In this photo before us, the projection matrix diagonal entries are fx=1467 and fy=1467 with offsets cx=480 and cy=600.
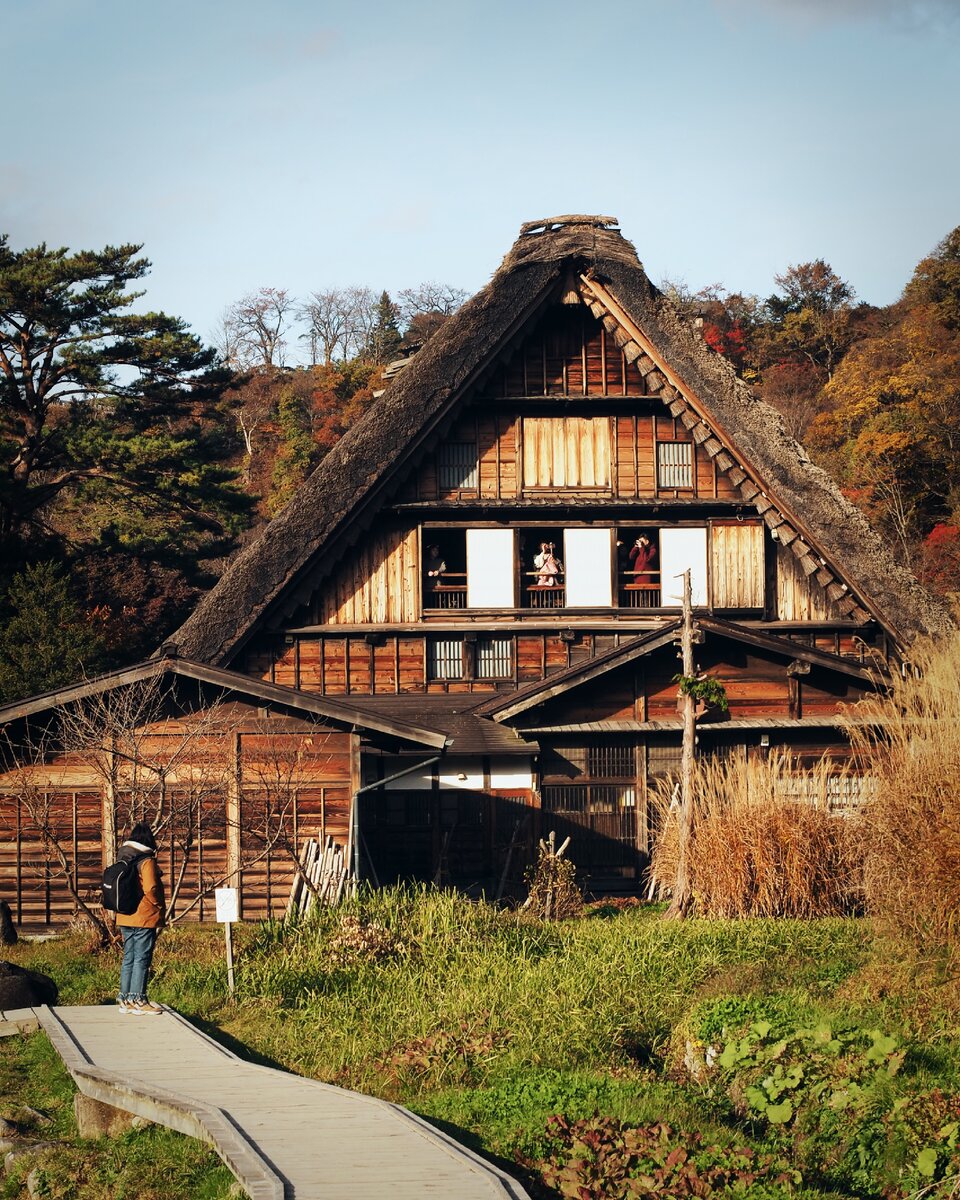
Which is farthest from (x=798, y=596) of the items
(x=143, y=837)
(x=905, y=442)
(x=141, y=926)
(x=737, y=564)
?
(x=905, y=442)

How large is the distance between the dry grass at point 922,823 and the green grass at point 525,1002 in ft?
1.43

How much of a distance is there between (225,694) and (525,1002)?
7.97m

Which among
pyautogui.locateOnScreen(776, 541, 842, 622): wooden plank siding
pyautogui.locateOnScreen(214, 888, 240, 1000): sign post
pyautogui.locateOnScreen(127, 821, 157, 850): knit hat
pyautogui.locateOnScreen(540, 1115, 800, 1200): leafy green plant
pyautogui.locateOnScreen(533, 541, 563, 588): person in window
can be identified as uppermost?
pyautogui.locateOnScreen(533, 541, 563, 588): person in window

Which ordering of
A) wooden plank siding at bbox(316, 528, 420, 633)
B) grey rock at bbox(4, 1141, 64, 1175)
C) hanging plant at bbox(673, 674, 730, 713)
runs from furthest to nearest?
wooden plank siding at bbox(316, 528, 420, 633) < hanging plant at bbox(673, 674, 730, 713) < grey rock at bbox(4, 1141, 64, 1175)

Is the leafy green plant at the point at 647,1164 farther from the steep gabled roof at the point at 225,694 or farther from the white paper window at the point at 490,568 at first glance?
the white paper window at the point at 490,568

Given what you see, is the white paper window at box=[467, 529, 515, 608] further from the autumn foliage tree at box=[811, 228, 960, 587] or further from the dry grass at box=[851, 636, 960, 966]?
the autumn foliage tree at box=[811, 228, 960, 587]

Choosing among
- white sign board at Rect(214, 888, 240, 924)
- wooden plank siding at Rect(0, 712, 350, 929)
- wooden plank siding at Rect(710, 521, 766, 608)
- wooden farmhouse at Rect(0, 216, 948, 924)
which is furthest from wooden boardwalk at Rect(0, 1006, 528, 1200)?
wooden plank siding at Rect(710, 521, 766, 608)

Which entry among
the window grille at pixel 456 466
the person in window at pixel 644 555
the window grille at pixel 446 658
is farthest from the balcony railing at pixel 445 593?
the person in window at pixel 644 555

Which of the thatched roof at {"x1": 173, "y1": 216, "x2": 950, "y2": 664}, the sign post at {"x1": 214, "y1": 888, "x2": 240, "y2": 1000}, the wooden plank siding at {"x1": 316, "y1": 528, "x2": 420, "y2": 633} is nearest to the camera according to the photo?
the sign post at {"x1": 214, "y1": 888, "x2": 240, "y2": 1000}

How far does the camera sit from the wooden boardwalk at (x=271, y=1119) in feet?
25.2

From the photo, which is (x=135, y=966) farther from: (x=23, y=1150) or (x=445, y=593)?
(x=445, y=593)

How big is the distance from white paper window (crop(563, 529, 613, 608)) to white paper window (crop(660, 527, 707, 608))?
0.94m

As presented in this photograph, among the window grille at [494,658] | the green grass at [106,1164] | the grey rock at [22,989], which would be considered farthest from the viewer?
the window grille at [494,658]

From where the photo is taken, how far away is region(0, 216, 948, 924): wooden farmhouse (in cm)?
1923
